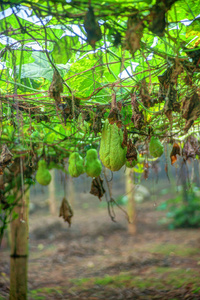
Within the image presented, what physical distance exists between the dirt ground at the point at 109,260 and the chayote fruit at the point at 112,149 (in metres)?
0.87

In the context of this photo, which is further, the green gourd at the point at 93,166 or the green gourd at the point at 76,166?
the green gourd at the point at 76,166

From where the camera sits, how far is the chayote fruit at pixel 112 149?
185cm

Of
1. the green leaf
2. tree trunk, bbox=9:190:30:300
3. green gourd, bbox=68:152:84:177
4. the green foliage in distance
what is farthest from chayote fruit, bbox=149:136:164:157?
the green foliage in distance

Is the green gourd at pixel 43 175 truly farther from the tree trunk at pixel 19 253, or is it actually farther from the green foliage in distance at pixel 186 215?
the green foliage in distance at pixel 186 215

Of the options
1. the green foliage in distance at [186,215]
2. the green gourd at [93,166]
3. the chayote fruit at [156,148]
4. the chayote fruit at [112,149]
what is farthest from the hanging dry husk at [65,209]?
the green foliage in distance at [186,215]

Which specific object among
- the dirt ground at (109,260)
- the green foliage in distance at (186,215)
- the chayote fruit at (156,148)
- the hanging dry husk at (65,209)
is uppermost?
the chayote fruit at (156,148)

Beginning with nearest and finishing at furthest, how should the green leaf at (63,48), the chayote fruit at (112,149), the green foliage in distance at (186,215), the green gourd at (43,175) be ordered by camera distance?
the green leaf at (63,48), the chayote fruit at (112,149), the green gourd at (43,175), the green foliage in distance at (186,215)

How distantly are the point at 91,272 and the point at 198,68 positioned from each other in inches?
201

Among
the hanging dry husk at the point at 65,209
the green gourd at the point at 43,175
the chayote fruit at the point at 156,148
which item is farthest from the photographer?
the hanging dry husk at the point at 65,209

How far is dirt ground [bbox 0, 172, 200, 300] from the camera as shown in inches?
175

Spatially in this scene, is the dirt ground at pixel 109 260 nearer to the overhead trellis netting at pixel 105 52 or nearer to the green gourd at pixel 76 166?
the green gourd at pixel 76 166

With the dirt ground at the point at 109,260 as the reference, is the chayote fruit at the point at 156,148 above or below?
above

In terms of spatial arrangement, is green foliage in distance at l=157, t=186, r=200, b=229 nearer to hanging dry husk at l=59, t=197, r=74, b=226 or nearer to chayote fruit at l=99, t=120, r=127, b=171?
hanging dry husk at l=59, t=197, r=74, b=226

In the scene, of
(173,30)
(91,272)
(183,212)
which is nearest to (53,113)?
(173,30)
